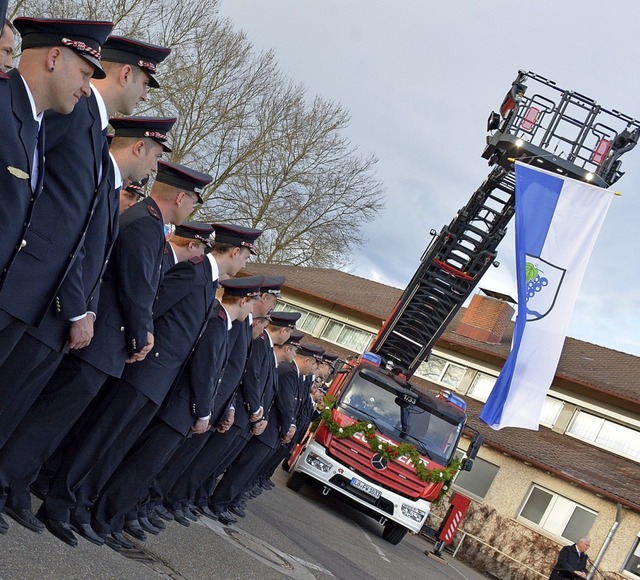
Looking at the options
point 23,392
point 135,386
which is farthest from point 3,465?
point 135,386

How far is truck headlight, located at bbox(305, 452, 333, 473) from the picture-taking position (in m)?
15.6

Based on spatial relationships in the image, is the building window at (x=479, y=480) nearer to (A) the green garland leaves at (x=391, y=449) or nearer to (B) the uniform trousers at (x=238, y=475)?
(A) the green garland leaves at (x=391, y=449)

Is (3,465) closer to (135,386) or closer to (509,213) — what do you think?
(135,386)

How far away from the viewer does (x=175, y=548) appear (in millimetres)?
6836

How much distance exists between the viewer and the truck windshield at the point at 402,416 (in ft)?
52.7

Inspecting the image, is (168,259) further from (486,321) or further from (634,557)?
(486,321)

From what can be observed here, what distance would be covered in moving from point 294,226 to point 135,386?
39.1m

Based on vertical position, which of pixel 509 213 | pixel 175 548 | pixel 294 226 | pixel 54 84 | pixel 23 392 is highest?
pixel 294 226

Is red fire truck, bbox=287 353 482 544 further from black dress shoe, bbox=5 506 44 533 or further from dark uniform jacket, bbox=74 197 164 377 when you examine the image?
black dress shoe, bbox=5 506 44 533

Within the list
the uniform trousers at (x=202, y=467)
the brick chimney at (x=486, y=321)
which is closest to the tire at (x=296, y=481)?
the uniform trousers at (x=202, y=467)

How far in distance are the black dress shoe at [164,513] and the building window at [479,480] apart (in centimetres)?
2159

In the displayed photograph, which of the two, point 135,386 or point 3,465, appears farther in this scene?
point 135,386

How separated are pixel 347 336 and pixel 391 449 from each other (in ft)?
74.5

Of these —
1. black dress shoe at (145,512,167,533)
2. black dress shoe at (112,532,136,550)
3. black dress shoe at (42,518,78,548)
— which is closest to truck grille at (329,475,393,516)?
black dress shoe at (145,512,167,533)
